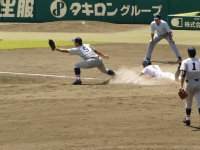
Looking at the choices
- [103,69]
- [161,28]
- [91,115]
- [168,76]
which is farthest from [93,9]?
[91,115]

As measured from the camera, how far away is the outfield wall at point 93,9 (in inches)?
1940

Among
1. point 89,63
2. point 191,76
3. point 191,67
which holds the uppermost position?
point 191,67

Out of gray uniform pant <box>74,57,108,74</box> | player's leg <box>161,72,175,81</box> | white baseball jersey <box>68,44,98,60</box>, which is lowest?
player's leg <box>161,72,175,81</box>

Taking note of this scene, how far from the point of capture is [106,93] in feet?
60.8

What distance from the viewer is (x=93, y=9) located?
50.2 metres

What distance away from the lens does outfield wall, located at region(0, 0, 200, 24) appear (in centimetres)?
4928

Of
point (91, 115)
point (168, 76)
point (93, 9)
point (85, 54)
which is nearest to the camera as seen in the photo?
point (91, 115)

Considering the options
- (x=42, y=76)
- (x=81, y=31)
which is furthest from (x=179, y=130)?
(x=81, y=31)

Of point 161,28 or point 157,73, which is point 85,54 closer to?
point 157,73

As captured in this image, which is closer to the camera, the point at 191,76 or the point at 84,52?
the point at 191,76

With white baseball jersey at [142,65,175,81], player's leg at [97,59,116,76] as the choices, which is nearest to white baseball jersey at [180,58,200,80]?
white baseball jersey at [142,65,175,81]

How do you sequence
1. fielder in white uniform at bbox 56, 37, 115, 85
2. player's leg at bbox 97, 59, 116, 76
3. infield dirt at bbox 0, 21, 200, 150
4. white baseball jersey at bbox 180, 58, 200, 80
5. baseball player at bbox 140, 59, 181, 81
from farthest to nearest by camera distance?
player's leg at bbox 97, 59, 116, 76 < fielder in white uniform at bbox 56, 37, 115, 85 < baseball player at bbox 140, 59, 181, 81 < white baseball jersey at bbox 180, 58, 200, 80 < infield dirt at bbox 0, 21, 200, 150

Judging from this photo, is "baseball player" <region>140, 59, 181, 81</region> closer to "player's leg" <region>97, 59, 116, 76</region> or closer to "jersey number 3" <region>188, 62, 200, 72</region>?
"player's leg" <region>97, 59, 116, 76</region>

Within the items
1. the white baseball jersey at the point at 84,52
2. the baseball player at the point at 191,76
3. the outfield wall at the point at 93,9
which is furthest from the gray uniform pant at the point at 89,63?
the outfield wall at the point at 93,9
